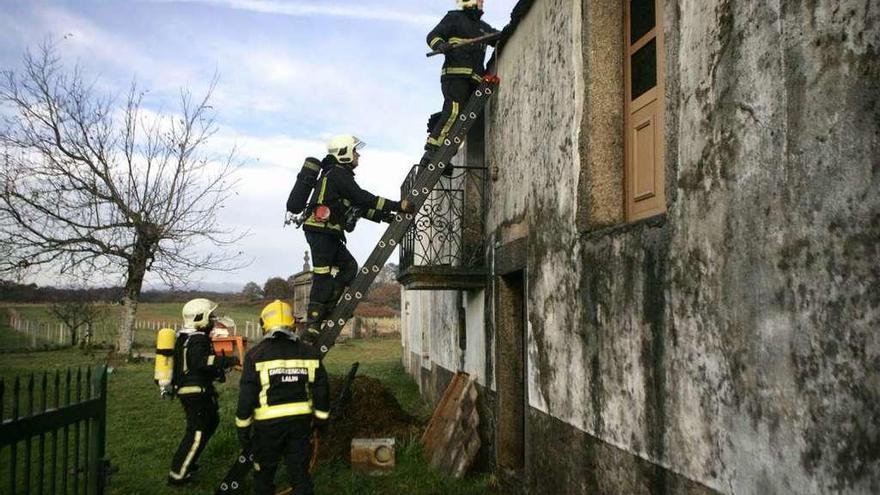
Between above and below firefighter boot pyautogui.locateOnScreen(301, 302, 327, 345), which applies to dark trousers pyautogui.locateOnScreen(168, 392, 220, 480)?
below

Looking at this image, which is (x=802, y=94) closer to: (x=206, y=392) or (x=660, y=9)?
(x=660, y=9)

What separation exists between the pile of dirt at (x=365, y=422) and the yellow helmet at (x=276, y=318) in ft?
9.89

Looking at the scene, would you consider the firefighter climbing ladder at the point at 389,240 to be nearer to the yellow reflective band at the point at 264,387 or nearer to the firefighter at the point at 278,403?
the firefighter at the point at 278,403

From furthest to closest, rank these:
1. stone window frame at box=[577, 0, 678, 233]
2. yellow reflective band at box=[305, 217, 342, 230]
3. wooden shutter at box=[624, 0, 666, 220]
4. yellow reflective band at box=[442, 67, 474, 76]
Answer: yellow reflective band at box=[442, 67, 474, 76] < yellow reflective band at box=[305, 217, 342, 230] < stone window frame at box=[577, 0, 678, 233] < wooden shutter at box=[624, 0, 666, 220]

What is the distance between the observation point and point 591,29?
15.8 ft

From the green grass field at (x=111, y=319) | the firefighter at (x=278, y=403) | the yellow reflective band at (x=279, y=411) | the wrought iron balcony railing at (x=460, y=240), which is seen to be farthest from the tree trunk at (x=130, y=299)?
the yellow reflective band at (x=279, y=411)

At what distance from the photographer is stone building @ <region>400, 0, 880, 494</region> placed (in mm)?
2234

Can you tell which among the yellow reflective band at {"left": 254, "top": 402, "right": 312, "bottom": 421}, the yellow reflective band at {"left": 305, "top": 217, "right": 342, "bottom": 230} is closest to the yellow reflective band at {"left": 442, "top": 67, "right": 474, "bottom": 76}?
the yellow reflective band at {"left": 305, "top": 217, "right": 342, "bottom": 230}

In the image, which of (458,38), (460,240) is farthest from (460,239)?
(458,38)

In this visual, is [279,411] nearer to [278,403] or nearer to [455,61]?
[278,403]

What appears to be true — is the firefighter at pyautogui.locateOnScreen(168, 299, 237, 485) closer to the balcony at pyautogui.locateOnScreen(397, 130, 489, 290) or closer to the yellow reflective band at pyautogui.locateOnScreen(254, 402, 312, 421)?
the yellow reflective band at pyautogui.locateOnScreen(254, 402, 312, 421)

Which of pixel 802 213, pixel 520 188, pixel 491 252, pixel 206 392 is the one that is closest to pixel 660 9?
pixel 802 213

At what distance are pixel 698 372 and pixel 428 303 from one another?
35.2 ft

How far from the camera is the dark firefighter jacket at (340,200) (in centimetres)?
764
